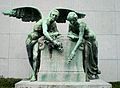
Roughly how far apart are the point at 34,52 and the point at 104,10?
20.9 feet

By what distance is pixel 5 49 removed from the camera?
42.2 feet

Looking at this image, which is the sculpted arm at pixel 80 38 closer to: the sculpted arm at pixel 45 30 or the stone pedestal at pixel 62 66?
the stone pedestal at pixel 62 66

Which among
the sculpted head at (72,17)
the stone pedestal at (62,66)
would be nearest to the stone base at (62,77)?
the stone pedestal at (62,66)

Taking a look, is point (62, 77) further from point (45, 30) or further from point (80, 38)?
point (45, 30)

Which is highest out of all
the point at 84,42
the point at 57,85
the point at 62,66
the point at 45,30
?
the point at 45,30

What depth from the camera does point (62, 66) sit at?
7.43 metres

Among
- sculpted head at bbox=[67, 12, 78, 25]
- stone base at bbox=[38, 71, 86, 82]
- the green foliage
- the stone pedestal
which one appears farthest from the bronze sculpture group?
the green foliage

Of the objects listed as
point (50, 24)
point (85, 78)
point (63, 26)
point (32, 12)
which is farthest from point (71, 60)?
point (63, 26)

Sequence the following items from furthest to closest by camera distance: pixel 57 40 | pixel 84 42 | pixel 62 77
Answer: pixel 84 42 → pixel 57 40 → pixel 62 77

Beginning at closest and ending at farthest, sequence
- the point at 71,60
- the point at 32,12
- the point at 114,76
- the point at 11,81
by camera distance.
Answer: the point at 71,60 → the point at 32,12 → the point at 11,81 → the point at 114,76

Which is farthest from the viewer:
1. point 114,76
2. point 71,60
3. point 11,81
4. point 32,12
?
point 114,76

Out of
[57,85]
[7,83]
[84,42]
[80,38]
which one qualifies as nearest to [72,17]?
[80,38]

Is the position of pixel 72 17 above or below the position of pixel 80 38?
above

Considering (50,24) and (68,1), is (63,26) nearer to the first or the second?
(68,1)
